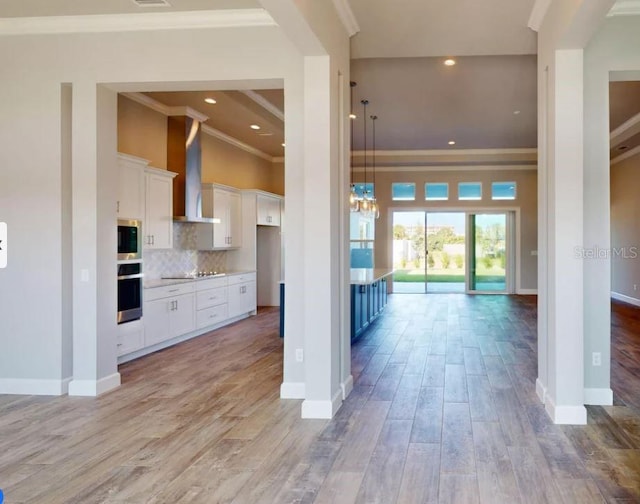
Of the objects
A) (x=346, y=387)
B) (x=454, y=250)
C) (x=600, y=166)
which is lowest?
(x=346, y=387)

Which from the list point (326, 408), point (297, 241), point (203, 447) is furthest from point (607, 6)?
point (203, 447)

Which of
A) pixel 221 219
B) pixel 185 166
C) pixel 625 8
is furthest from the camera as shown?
pixel 221 219

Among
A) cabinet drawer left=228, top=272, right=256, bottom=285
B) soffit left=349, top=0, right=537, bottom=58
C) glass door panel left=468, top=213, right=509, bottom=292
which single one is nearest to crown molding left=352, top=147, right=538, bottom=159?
glass door panel left=468, top=213, right=509, bottom=292

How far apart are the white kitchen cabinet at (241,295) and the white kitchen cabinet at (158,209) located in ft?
5.08

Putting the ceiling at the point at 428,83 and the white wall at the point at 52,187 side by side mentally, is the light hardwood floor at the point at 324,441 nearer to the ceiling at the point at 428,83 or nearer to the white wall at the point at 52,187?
the white wall at the point at 52,187

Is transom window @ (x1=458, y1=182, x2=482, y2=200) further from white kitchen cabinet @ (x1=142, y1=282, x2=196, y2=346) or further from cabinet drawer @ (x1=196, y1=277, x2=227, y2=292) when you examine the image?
white kitchen cabinet @ (x1=142, y1=282, x2=196, y2=346)

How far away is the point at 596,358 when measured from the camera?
384 cm

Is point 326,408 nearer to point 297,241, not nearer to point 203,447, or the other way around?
point 203,447

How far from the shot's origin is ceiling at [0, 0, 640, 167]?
3879 millimetres

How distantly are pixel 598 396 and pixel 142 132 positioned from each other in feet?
19.4

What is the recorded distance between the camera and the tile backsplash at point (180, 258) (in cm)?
648

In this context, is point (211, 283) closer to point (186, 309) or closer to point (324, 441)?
point (186, 309)

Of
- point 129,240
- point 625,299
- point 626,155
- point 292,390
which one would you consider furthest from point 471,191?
point 292,390

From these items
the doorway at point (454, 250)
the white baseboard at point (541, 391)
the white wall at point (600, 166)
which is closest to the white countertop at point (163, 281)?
the white baseboard at point (541, 391)
